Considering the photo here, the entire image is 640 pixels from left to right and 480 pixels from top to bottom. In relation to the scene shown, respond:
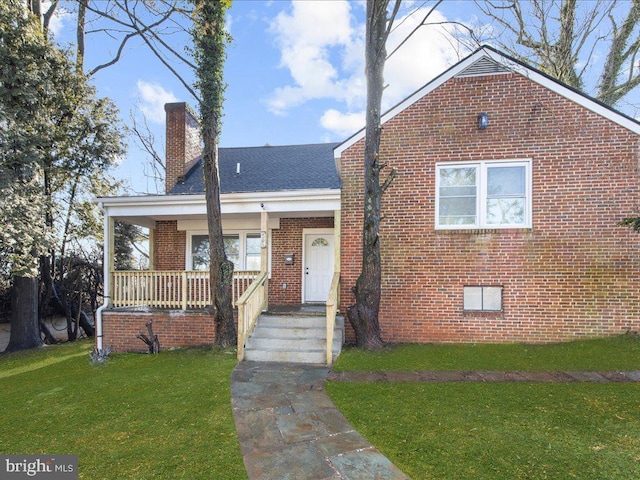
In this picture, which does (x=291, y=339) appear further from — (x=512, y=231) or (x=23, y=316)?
(x=23, y=316)

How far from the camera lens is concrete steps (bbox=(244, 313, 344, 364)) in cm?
647

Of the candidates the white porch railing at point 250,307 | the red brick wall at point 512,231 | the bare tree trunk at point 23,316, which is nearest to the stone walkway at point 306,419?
the white porch railing at point 250,307

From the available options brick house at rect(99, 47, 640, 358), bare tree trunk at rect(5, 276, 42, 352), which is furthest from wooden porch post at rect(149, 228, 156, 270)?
bare tree trunk at rect(5, 276, 42, 352)

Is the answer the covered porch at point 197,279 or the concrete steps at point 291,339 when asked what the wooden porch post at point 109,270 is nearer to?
the covered porch at point 197,279

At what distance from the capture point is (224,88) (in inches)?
298

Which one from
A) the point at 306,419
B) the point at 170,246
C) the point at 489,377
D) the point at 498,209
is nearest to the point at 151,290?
the point at 170,246

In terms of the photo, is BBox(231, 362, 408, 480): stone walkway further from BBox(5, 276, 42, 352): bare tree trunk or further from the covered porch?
BBox(5, 276, 42, 352): bare tree trunk

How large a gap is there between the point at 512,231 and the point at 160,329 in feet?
27.9

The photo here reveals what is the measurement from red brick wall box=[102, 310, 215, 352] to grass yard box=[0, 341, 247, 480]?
1.22 metres

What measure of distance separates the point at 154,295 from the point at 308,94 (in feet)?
48.0

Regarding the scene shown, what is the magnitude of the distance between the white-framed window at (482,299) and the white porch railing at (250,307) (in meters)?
4.62

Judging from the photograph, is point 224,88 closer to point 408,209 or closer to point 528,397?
point 408,209

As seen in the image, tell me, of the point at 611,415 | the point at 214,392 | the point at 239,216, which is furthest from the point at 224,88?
the point at 611,415

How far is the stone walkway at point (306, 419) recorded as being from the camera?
2.99 metres
